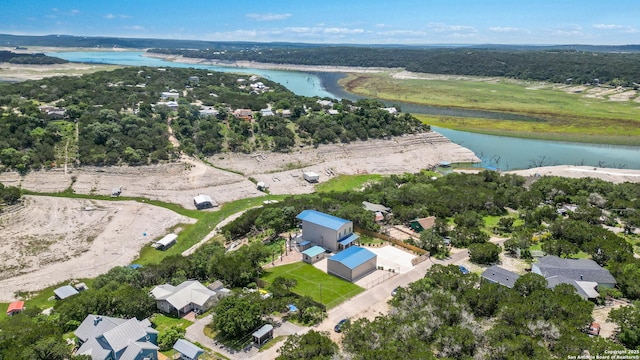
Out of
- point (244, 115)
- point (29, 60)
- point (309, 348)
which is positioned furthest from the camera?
point (29, 60)

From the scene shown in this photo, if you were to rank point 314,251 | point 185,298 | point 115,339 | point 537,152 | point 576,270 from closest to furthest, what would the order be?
point 115,339, point 185,298, point 576,270, point 314,251, point 537,152

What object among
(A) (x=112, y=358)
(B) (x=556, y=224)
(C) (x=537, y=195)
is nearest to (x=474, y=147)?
(C) (x=537, y=195)

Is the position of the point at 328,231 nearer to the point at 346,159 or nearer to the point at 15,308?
the point at 15,308

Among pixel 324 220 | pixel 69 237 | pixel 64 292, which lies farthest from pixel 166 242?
pixel 324 220

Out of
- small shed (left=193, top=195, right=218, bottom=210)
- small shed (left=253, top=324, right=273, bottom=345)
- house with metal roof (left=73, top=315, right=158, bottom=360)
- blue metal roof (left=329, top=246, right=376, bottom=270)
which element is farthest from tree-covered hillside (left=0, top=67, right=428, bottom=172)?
small shed (left=253, top=324, right=273, bottom=345)

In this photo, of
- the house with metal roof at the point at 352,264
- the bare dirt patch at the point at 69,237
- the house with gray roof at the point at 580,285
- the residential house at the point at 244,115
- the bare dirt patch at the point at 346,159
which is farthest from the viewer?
the residential house at the point at 244,115

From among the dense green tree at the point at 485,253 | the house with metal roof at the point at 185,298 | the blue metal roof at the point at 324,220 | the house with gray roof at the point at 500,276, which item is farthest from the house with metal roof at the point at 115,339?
the dense green tree at the point at 485,253

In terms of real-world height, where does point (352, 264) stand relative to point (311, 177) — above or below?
above

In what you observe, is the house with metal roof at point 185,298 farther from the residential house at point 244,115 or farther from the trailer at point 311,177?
the residential house at point 244,115
